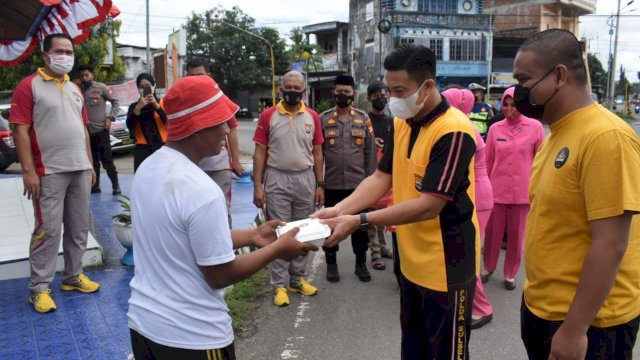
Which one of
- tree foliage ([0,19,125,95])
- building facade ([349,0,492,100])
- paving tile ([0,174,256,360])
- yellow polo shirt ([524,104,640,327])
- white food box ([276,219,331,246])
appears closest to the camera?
yellow polo shirt ([524,104,640,327])

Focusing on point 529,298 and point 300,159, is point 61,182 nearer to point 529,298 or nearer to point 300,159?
point 300,159

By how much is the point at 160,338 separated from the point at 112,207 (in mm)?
6853

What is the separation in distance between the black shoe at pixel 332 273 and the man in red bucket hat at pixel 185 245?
11.6 feet

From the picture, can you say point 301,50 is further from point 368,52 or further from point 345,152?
point 345,152

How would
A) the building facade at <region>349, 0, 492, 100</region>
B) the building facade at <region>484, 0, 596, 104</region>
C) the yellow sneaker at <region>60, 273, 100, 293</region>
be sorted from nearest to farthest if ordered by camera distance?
the yellow sneaker at <region>60, 273, 100, 293</region>, the building facade at <region>349, 0, 492, 100</region>, the building facade at <region>484, 0, 596, 104</region>

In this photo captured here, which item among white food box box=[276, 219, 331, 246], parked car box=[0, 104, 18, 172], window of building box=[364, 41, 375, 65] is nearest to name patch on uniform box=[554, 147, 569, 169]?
white food box box=[276, 219, 331, 246]

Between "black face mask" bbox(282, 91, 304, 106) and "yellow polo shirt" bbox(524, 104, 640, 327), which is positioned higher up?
"black face mask" bbox(282, 91, 304, 106)

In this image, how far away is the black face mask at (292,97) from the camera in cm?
497

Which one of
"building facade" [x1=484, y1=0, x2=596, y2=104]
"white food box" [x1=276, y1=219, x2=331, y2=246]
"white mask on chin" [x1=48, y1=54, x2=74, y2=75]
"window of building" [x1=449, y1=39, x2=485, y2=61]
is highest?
"building facade" [x1=484, y1=0, x2=596, y2=104]

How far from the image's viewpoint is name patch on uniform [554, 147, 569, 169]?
1.95m

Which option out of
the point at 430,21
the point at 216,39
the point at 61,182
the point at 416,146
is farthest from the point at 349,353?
the point at 216,39

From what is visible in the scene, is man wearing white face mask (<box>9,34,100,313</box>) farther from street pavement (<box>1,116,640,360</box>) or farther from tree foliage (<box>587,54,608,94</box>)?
tree foliage (<box>587,54,608,94</box>)

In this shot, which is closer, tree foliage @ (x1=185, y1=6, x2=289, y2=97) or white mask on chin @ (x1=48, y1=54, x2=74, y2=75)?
white mask on chin @ (x1=48, y1=54, x2=74, y2=75)

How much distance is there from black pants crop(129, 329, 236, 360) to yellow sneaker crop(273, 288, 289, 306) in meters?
2.78
